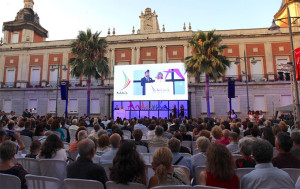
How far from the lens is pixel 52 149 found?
3.76m

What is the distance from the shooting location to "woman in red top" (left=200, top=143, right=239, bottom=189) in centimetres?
247

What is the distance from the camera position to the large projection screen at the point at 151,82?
2119 centimetres

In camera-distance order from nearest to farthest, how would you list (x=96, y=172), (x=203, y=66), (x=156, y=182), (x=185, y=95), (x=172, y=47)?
1. (x=156, y=182)
2. (x=96, y=172)
3. (x=203, y=66)
4. (x=185, y=95)
5. (x=172, y=47)

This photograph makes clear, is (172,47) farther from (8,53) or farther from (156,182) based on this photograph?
(156,182)

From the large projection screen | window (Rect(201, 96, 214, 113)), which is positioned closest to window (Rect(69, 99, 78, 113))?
the large projection screen

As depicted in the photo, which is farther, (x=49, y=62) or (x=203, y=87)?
(x=49, y=62)

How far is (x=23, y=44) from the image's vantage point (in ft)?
104

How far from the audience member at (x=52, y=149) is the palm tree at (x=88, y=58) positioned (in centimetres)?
1575

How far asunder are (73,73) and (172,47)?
14.1m

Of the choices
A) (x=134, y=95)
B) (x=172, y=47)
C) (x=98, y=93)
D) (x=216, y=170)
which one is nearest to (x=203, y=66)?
(x=134, y=95)

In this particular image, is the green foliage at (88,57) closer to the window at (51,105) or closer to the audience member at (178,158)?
the window at (51,105)

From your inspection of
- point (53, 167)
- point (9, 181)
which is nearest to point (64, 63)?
point (53, 167)

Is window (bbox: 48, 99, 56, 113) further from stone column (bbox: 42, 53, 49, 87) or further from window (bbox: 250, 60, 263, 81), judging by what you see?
window (bbox: 250, 60, 263, 81)

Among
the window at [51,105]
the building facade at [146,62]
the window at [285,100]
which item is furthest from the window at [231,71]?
the window at [51,105]
